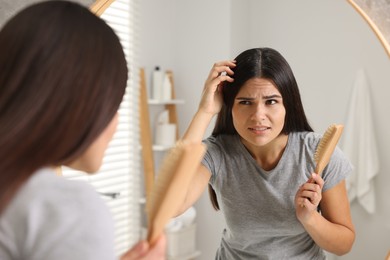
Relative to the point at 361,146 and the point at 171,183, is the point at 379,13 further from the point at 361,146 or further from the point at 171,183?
the point at 171,183

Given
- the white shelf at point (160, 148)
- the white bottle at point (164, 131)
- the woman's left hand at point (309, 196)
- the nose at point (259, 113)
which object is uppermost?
the nose at point (259, 113)

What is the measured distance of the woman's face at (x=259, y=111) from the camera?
20.1 inches

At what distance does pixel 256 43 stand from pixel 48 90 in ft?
1.12

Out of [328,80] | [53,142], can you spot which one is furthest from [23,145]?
[328,80]

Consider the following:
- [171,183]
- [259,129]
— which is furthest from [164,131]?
[171,183]

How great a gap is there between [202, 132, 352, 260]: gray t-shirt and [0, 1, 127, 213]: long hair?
29cm

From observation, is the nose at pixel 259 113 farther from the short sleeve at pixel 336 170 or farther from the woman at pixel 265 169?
the short sleeve at pixel 336 170

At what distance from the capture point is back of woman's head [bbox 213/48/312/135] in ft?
1.72

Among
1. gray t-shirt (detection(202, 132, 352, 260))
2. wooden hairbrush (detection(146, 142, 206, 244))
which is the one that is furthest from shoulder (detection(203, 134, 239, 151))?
wooden hairbrush (detection(146, 142, 206, 244))

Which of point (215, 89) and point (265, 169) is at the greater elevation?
point (215, 89)

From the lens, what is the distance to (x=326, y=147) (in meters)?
0.50

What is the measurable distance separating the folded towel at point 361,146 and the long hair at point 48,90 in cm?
41

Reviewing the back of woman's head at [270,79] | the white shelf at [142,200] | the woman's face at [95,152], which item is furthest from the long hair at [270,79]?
the woman's face at [95,152]

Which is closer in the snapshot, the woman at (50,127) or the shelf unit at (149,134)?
the woman at (50,127)
